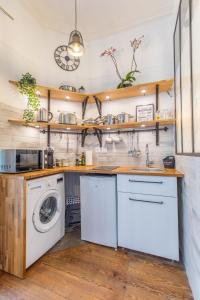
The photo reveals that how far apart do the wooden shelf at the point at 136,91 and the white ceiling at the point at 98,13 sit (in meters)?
0.97

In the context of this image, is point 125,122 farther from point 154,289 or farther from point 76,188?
point 154,289

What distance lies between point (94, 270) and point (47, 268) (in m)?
0.46

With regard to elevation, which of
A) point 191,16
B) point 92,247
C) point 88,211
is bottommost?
point 92,247

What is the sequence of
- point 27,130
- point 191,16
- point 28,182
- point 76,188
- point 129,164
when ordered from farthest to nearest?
1. point 76,188
2. point 129,164
3. point 27,130
4. point 28,182
5. point 191,16

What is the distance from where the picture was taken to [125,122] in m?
2.26

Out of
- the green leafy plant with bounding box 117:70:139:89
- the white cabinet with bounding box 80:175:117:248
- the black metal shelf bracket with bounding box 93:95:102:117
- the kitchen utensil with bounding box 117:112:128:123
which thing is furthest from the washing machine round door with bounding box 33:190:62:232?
the green leafy plant with bounding box 117:70:139:89

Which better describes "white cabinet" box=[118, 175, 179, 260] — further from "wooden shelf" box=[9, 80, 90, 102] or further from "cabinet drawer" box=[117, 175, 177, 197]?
"wooden shelf" box=[9, 80, 90, 102]

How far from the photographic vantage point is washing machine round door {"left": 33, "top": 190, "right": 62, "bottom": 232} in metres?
1.57

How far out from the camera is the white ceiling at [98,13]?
6.85 feet

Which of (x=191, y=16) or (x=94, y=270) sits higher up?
(x=191, y=16)

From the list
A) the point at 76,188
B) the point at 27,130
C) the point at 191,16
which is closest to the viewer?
the point at 191,16

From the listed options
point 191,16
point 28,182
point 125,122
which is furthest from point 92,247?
point 191,16

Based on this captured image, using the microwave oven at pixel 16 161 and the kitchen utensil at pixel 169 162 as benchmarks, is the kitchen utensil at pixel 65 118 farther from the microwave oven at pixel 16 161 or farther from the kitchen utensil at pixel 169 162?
the kitchen utensil at pixel 169 162

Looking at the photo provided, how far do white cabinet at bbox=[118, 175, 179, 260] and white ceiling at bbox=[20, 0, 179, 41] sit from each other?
2.29m
